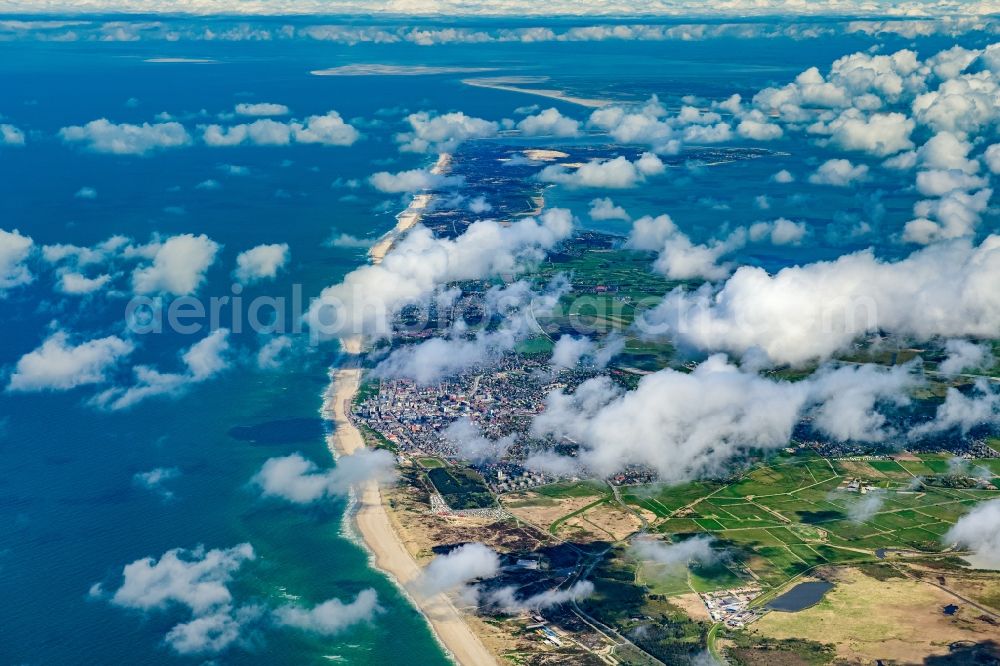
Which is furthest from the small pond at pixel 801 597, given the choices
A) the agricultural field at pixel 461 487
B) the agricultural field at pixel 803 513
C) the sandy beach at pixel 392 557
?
the agricultural field at pixel 461 487

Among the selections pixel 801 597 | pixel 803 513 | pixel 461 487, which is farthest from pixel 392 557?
pixel 803 513

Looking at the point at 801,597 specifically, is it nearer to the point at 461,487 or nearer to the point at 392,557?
the point at 461,487

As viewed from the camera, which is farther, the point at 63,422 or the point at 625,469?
the point at 63,422

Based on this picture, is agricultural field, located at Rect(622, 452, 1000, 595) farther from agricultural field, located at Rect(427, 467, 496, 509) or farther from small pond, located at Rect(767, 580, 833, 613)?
agricultural field, located at Rect(427, 467, 496, 509)

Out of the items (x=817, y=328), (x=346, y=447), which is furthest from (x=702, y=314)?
(x=346, y=447)

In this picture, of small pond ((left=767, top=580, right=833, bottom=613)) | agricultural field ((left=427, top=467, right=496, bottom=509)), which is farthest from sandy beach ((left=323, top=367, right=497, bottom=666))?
small pond ((left=767, top=580, right=833, bottom=613))

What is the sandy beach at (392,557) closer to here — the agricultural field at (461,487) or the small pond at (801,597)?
the agricultural field at (461,487)

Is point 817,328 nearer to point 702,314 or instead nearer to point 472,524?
point 702,314

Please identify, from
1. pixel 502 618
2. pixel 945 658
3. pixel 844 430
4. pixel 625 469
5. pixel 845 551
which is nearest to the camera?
pixel 945 658
